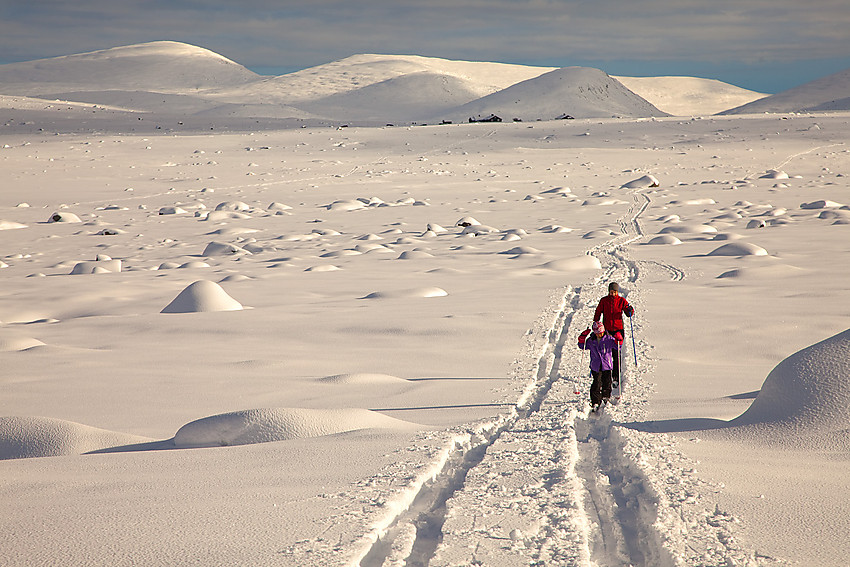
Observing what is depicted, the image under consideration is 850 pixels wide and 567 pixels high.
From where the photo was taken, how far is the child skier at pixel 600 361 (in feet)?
19.9

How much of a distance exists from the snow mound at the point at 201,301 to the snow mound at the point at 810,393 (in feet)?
23.4

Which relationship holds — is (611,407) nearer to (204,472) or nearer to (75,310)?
(204,472)

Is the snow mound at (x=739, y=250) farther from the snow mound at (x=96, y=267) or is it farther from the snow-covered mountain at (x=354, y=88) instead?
the snow-covered mountain at (x=354, y=88)

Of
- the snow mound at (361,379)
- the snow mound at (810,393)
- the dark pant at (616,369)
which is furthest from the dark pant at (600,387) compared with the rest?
the snow mound at (361,379)

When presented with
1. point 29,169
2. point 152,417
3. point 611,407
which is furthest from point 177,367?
point 29,169

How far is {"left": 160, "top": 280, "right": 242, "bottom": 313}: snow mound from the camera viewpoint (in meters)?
10.4

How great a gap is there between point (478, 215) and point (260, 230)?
6.21 metres

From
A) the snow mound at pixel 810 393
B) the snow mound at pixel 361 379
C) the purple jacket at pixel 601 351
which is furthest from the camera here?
the snow mound at pixel 361 379

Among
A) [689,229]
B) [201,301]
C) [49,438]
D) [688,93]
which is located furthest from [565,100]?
[688,93]

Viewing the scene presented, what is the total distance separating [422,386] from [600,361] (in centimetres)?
161

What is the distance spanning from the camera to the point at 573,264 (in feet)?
45.7

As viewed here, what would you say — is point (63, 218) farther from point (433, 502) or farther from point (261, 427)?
point (433, 502)

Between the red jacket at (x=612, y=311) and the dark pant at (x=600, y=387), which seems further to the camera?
the red jacket at (x=612, y=311)

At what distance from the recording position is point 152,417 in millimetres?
6027
